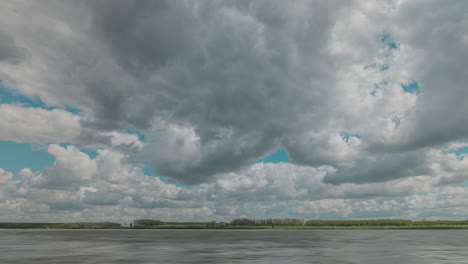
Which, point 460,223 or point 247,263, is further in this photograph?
point 460,223

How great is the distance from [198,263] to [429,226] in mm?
189652

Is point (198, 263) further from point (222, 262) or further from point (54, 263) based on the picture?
point (54, 263)

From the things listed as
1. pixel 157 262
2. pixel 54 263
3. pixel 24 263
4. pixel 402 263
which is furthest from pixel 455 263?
pixel 24 263

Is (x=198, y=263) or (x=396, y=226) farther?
(x=396, y=226)

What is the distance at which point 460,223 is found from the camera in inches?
7362

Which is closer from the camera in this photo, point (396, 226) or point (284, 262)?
point (284, 262)

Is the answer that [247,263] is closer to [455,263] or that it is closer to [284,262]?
[284,262]

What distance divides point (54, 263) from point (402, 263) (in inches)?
1178

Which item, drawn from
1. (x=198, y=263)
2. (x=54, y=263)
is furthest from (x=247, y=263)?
(x=54, y=263)

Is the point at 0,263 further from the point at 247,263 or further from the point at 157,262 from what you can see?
the point at 247,263

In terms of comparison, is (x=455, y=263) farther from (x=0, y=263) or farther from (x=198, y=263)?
(x=0, y=263)

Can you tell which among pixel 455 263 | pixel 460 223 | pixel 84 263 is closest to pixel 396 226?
pixel 460 223

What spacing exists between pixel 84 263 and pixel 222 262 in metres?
12.0

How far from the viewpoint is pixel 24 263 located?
31062mm
